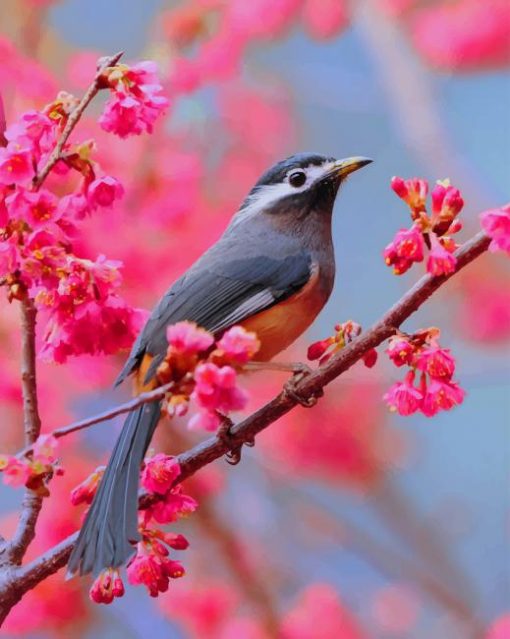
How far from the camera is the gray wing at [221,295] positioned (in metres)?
1.07

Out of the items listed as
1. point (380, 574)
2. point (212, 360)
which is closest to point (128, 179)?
point (380, 574)

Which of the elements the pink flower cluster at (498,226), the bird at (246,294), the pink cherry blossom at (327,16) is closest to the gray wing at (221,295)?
the bird at (246,294)

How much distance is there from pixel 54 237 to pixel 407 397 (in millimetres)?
353

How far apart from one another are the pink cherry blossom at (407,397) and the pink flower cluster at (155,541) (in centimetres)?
21

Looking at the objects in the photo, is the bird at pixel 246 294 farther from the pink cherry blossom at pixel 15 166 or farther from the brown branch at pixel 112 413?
the pink cherry blossom at pixel 15 166

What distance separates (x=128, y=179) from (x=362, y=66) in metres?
1.13

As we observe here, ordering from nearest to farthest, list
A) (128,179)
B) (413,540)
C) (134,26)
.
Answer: (128,179) < (413,540) < (134,26)

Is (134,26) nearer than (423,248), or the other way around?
(423,248)

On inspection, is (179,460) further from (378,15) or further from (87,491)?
(378,15)

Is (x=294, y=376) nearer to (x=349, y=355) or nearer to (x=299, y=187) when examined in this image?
(x=349, y=355)

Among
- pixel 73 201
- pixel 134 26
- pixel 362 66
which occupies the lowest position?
pixel 73 201

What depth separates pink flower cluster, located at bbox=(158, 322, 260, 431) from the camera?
737mm

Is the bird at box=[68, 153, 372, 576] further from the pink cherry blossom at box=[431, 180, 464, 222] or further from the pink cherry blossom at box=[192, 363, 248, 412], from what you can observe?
the pink cherry blossom at box=[431, 180, 464, 222]

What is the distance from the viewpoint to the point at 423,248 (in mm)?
869
